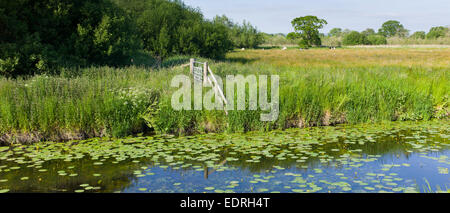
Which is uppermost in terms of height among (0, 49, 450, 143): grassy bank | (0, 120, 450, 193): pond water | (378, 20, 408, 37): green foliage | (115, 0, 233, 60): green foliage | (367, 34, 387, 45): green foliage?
(378, 20, 408, 37): green foliage

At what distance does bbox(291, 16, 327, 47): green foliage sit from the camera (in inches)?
3593

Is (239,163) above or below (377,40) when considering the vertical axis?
below

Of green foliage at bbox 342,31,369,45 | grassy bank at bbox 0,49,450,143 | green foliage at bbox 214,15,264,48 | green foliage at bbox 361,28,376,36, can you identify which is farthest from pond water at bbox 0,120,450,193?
green foliage at bbox 361,28,376,36

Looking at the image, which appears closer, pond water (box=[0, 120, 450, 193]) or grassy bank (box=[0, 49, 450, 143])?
pond water (box=[0, 120, 450, 193])

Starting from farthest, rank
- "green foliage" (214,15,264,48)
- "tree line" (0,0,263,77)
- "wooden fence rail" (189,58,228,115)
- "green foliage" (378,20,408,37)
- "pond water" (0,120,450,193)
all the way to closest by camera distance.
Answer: "green foliage" (378,20,408,37)
"green foliage" (214,15,264,48)
"tree line" (0,0,263,77)
"wooden fence rail" (189,58,228,115)
"pond water" (0,120,450,193)

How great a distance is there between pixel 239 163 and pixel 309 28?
88.3 meters

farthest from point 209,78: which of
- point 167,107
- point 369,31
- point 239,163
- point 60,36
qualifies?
point 369,31

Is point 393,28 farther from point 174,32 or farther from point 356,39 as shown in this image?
point 174,32

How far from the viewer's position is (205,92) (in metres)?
10.9

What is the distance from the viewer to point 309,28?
91.2 metres

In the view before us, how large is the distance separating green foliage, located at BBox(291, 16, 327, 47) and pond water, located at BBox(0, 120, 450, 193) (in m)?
83.3

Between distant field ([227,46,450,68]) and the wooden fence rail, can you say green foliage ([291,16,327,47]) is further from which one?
the wooden fence rail

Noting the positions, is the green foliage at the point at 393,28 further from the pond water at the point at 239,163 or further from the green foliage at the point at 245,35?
→ the pond water at the point at 239,163
